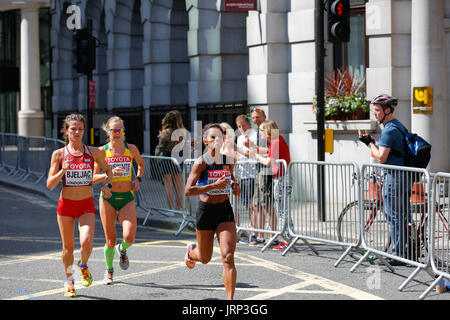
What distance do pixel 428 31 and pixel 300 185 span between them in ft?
16.3

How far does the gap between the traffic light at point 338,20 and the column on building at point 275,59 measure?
4.00m

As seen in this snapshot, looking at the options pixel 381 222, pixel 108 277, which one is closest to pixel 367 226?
pixel 381 222

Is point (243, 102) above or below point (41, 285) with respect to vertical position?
above

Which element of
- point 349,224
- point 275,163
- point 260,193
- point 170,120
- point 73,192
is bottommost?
point 349,224

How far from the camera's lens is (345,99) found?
15.4 m

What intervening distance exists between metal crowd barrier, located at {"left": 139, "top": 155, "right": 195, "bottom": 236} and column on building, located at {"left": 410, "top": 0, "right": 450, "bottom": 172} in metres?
4.38

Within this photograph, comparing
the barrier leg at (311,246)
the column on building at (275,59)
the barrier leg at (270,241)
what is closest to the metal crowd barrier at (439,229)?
the barrier leg at (311,246)

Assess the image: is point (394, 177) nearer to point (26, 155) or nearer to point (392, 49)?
point (392, 49)

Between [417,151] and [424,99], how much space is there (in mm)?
5303

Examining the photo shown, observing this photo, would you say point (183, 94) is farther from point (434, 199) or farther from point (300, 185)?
point (434, 199)

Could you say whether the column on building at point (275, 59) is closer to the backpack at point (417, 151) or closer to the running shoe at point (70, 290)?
the backpack at point (417, 151)

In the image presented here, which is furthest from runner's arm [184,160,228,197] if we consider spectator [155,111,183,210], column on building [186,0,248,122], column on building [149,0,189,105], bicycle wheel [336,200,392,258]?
column on building [149,0,189,105]

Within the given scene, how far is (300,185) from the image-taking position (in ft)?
35.0

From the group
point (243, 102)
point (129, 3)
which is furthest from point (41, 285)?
point (129, 3)
